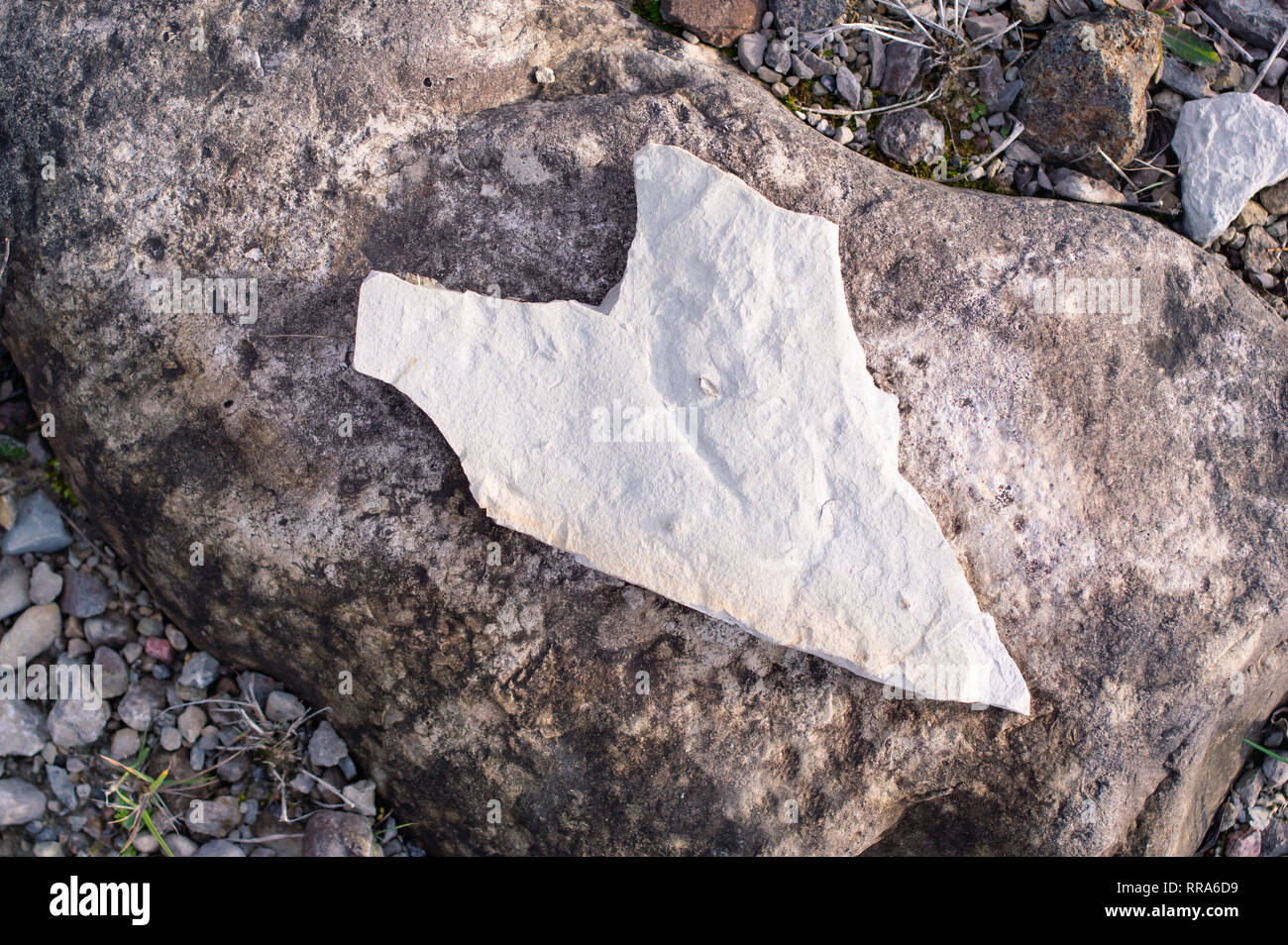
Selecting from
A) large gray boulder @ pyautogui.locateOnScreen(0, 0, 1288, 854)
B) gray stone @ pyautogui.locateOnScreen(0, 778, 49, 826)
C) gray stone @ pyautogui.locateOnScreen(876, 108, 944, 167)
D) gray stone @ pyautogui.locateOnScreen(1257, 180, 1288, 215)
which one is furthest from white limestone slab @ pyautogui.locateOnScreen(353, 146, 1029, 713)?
gray stone @ pyautogui.locateOnScreen(1257, 180, 1288, 215)

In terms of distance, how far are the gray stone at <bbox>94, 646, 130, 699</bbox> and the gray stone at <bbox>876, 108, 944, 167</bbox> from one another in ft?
10.1

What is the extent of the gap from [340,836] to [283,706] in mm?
439

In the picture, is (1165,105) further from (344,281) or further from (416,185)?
(344,281)

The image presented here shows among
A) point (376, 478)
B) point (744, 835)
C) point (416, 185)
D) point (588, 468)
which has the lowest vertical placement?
point (744, 835)

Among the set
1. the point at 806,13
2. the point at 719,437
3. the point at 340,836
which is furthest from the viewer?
the point at 806,13

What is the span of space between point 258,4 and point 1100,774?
333cm

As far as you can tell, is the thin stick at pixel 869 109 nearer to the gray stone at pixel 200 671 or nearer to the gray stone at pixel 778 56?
the gray stone at pixel 778 56

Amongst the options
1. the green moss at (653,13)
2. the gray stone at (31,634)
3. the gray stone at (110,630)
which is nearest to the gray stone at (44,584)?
the gray stone at (31,634)

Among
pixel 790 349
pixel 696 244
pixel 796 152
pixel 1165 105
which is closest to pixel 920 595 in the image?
pixel 790 349

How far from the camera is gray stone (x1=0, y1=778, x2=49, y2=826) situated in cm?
287

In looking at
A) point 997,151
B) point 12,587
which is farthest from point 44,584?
point 997,151

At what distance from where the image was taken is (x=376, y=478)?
8.46 ft

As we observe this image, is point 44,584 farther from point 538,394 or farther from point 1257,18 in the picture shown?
point 1257,18

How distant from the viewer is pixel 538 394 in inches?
96.8
